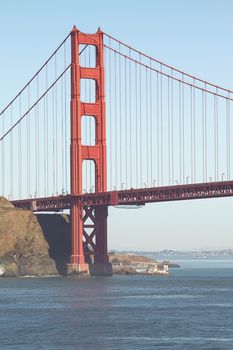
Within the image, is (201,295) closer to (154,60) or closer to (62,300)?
(62,300)

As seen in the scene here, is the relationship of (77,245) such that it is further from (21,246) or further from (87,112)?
(87,112)

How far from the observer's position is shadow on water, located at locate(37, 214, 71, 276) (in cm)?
16238

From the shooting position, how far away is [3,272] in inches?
6171

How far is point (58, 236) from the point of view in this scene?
543ft

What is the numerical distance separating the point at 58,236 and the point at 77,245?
389 inches

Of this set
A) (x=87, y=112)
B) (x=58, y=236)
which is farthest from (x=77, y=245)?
(x=87, y=112)

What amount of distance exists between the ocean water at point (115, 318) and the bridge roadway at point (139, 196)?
22.7m

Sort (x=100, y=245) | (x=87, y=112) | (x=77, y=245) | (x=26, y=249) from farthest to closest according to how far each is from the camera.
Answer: (x=100, y=245), (x=26, y=249), (x=77, y=245), (x=87, y=112)

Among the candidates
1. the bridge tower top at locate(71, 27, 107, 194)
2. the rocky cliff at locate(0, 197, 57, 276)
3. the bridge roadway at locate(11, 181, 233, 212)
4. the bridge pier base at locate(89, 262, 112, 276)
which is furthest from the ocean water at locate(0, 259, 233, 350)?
the bridge pier base at locate(89, 262, 112, 276)

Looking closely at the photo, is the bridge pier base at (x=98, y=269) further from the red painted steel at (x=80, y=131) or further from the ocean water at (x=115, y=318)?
the ocean water at (x=115, y=318)

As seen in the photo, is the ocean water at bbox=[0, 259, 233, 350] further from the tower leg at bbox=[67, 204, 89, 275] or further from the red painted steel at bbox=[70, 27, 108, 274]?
the tower leg at bbox=[67, 204, 89, 275]

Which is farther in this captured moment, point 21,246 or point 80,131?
point 21,246

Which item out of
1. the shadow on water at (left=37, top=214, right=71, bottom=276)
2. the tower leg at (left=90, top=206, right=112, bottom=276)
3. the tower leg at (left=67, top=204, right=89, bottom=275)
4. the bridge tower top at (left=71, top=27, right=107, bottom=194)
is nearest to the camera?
the bridge tower top at (left=71, top=27, right=107, bottom=194)

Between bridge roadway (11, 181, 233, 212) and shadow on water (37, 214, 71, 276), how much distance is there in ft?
13.0
